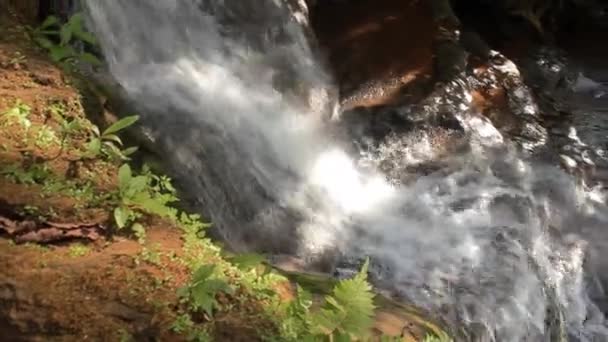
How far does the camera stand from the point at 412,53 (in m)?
9.50

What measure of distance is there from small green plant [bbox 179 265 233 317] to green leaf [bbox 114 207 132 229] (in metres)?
0.49

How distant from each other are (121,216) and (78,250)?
29 cm

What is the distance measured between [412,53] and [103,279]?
22.7 feet

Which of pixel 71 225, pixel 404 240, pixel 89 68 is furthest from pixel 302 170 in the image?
pixel 71 225

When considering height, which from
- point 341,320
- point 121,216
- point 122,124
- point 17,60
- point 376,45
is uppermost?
point 17,60

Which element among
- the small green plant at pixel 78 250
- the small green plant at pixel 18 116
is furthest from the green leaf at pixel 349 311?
the small green plant at pixel 18 116

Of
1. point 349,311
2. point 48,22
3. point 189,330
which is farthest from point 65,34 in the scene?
point 349,311

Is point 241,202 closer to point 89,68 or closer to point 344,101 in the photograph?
point 89,68

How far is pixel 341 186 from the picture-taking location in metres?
7.14

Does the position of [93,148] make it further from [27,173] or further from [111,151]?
[27,173]

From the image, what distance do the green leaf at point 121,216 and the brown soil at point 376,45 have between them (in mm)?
5048

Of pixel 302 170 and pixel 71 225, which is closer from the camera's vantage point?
pixel 71 225

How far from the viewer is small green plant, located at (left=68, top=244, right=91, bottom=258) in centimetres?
336

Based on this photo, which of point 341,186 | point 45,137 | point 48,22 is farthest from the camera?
point 341,186
